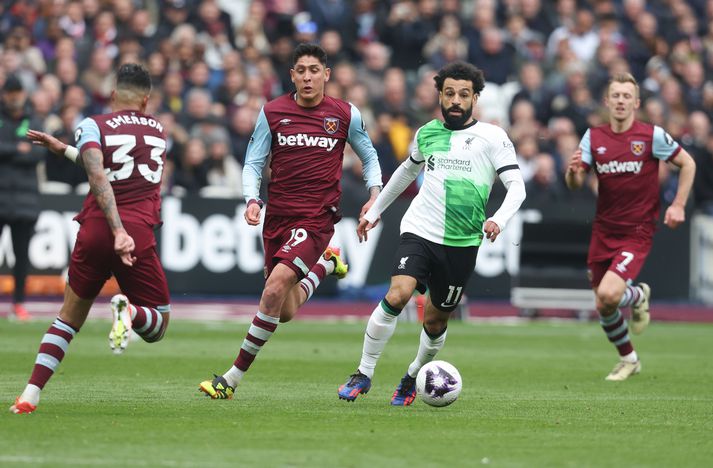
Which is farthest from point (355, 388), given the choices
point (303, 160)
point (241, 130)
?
point (241, 130)

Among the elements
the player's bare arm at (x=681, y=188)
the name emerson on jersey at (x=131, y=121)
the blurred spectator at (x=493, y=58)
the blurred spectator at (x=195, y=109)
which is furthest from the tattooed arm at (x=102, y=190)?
the blurred spectator at (x=493, y=58)

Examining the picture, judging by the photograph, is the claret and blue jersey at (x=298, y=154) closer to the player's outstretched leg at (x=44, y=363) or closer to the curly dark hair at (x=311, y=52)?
the curly dark hair at (x=311, y=52)

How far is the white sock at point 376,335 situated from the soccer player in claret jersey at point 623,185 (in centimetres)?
340

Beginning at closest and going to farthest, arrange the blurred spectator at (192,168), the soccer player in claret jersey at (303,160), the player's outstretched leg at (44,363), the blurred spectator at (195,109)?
the player's outstretched leg at (44,363) → the soccer player in claret jersey at (303,160) → the blurred spectator at (192,168) → the blurred spectator at (195,109)

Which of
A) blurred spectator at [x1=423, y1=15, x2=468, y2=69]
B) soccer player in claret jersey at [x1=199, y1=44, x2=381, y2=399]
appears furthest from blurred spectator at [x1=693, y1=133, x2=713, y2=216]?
soccer player in claret jersey at [x1=199, y1=44, x2=381, y2=399]

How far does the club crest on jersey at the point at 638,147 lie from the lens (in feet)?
43.4

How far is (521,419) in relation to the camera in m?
9.27

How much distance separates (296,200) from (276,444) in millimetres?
3281

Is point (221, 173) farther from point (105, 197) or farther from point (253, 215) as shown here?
point (105, 197)

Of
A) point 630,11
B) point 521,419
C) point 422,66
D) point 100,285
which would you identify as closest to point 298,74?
point 100,285

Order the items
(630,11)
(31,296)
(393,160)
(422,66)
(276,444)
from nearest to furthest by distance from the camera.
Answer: (276,444)
(31,296)
(393,160)
(422,66)
(630,11)

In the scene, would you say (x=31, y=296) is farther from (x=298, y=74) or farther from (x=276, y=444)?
(x=276, y=444)

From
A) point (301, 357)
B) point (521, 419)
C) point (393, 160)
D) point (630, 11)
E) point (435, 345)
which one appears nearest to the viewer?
point (521, 419)

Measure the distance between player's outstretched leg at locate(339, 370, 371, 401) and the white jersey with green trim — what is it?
3.67 feet
